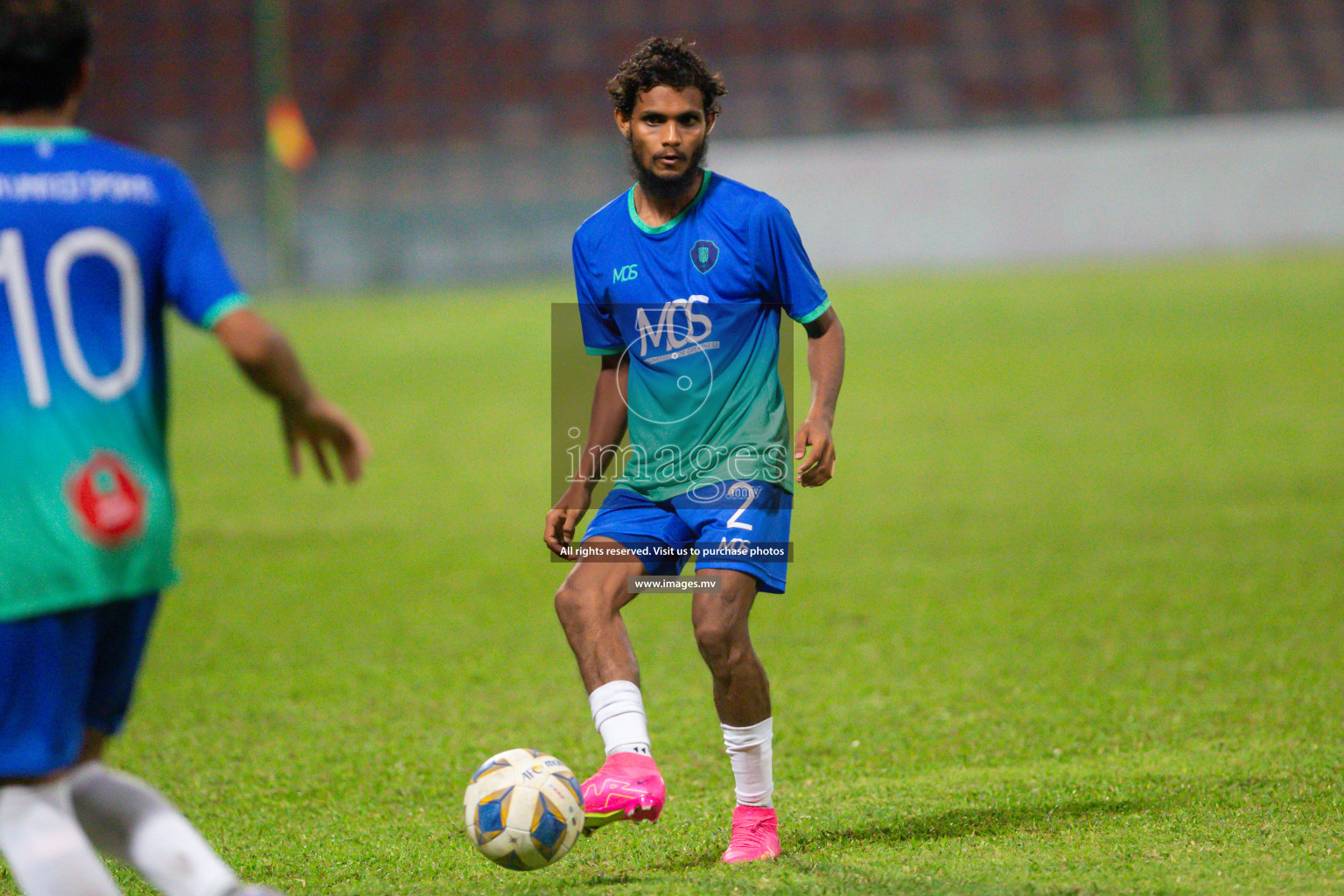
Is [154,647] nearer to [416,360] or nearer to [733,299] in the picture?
[733,299]

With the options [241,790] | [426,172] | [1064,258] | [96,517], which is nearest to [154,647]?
[241,790]

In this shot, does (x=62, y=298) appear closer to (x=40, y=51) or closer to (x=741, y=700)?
(x=40, y=51)

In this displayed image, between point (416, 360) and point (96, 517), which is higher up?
point (96, 517)

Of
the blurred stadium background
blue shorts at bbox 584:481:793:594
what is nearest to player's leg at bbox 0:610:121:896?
blue shorts at bbox 584:481:793:594

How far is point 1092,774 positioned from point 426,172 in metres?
28.6

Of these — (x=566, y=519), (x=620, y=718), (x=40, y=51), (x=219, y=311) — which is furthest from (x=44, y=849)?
(x=566, y=519)

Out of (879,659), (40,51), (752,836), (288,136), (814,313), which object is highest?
(40,51)

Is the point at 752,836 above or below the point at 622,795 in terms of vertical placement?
below

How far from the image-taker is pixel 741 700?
3576 mm

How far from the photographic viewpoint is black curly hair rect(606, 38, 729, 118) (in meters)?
3.56

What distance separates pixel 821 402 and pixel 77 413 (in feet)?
Result: 5.68

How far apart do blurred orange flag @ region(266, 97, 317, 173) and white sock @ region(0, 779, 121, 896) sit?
2792cm

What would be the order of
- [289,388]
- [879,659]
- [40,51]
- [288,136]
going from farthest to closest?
[288,136] < [879,659] < [289,388] < [40,51]

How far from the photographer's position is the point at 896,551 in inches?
333
